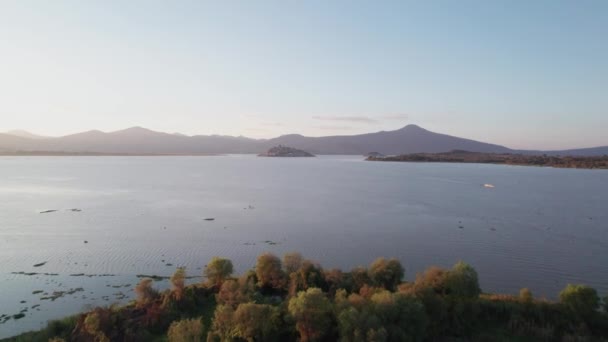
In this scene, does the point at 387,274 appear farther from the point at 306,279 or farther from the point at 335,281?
the point at 306,279

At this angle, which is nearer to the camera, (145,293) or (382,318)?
(382,318)

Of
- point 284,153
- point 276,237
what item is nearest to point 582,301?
point 276,237

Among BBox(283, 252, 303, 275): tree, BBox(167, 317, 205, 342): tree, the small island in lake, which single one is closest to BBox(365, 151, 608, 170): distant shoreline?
the small island in lake

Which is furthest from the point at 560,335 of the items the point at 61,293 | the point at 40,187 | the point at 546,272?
the point at 40,187

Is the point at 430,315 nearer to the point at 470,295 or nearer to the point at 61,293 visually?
the point at 470,295

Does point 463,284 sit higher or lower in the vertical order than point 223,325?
higher

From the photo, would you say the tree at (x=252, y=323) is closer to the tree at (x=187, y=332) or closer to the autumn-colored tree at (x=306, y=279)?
the tree at (x=187, y=332)
